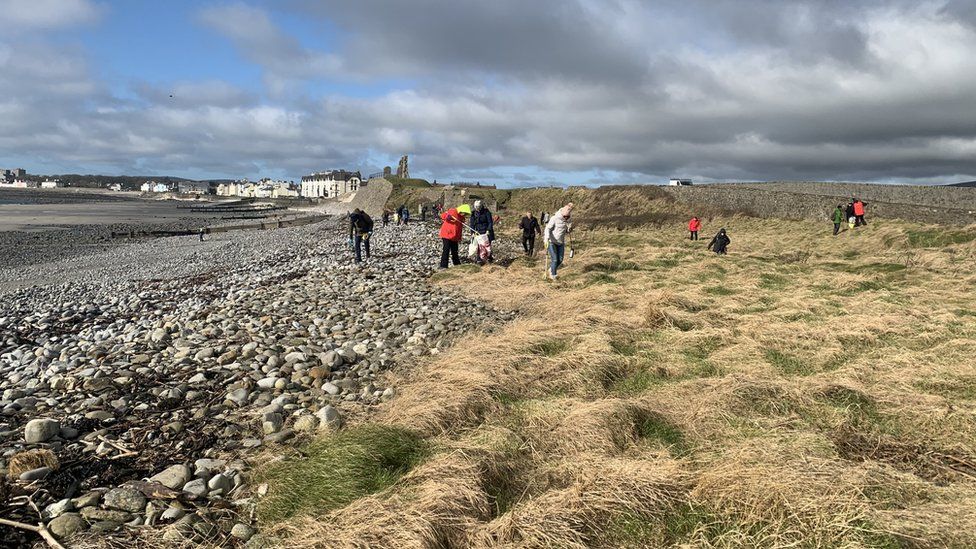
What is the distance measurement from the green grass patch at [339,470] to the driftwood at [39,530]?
4.13ft

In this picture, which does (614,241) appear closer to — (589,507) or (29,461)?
(589,507)

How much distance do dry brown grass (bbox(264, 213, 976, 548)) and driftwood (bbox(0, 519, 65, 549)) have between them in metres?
1.52

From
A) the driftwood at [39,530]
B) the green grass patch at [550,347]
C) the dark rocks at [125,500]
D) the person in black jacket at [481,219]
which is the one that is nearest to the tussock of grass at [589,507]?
the dark rocks at [125,500]

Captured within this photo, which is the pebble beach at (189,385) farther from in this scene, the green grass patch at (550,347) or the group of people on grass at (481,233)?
the green grass patch at (550,347)

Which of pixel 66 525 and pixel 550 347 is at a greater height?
pixel 550 347

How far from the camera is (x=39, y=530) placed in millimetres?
3496

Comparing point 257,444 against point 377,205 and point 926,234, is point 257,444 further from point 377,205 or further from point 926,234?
point 377,205

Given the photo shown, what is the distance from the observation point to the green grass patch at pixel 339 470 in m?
3.70

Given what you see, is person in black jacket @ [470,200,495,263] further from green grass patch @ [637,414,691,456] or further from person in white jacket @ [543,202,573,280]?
green grass patch @ [637,414,691,456]

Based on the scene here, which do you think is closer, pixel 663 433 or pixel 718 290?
pixel 663 433

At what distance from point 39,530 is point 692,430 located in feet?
16.3

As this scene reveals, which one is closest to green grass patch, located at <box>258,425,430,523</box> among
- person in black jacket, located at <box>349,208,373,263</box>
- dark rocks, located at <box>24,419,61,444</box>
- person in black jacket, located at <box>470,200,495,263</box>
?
dark rocks, located at <box>24,419,61,444</box>

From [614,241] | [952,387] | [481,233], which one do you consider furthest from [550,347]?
[614,241]

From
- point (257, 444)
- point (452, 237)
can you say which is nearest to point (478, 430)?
point (257, 444)
